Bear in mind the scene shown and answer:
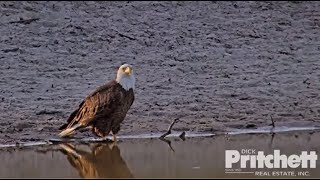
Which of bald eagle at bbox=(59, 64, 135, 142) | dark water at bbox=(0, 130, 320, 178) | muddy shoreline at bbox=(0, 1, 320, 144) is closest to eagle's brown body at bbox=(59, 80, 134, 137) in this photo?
bald eagle at bbox=(59, 64, 135, 142)

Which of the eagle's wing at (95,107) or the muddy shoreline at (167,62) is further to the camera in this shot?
the muddy shoreline at (167,62)

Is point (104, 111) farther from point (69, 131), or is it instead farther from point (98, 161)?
point (98, 161)

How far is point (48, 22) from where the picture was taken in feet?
49.5

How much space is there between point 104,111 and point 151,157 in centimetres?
133

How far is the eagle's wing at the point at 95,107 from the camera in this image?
32.3ft

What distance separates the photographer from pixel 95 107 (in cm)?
984

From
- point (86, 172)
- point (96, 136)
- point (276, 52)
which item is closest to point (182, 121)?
point (96, 136)

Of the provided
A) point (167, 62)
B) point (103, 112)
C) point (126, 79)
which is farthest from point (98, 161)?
point (167, 62)

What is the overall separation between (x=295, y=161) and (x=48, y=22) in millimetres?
7642

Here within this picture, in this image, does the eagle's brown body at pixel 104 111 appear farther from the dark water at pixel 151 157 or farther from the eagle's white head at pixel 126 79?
the dark water at pixel 151 157

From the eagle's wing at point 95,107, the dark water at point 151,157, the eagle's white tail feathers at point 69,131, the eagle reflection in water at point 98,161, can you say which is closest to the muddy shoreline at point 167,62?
the eagle's white tail feathers at point 69,131

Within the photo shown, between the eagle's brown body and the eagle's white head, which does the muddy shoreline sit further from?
the eagle's white head

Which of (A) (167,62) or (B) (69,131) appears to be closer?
(B) (69,131)

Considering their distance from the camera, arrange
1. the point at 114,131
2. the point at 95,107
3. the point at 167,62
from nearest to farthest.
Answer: the point at 95,107, the point at 114,131, the point at 167,62
